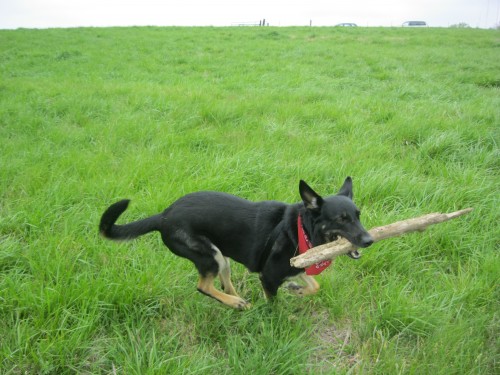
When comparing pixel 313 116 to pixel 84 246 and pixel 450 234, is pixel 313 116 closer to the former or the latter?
pixel 450 234

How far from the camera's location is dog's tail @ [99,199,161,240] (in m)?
2.49

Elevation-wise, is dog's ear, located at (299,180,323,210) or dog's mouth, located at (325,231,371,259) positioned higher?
dog's ear, located at (299,180,323,210)

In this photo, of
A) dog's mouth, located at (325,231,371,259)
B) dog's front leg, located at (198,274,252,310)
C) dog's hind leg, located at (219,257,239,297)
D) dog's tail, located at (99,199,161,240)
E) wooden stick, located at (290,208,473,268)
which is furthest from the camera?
dog's hind leg, located at (219,257,239,297)

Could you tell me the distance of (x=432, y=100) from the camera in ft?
23.5

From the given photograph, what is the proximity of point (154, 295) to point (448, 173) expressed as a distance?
11.8ft

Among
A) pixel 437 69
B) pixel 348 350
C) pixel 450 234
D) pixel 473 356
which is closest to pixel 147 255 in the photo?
pixel 348 350

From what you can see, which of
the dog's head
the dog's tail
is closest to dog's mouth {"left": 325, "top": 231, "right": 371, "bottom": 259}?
the dog's head

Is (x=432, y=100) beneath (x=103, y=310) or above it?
above

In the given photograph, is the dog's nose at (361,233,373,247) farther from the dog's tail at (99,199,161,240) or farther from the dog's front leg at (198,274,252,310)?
the dog's tail at (99,199,161,240)

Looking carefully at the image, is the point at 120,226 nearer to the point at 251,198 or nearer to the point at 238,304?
the point at 238,304

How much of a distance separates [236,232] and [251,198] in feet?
4.08

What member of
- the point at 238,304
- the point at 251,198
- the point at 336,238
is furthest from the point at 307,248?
the point at 251,198

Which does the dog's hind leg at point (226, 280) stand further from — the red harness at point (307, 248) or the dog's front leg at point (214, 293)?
the red harness at point (307, 248)

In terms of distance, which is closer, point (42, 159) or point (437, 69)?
point (42, 159)
